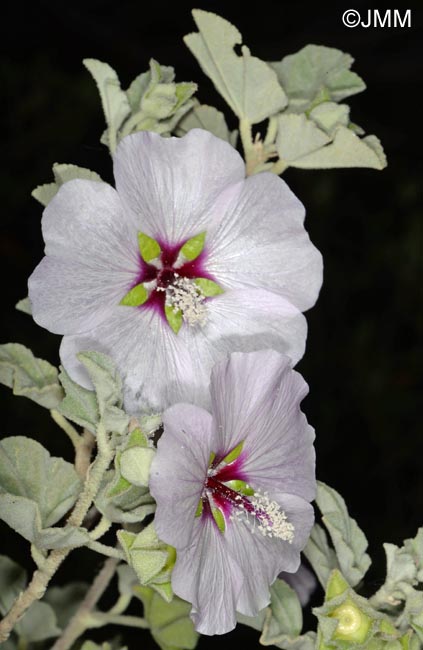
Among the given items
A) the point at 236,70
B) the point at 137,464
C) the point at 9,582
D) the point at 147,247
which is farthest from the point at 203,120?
the point at 9,582

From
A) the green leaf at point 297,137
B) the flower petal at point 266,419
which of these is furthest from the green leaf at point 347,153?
the flower petal at point 266,419

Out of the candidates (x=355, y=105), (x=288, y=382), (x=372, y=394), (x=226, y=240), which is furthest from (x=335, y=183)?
(x=288, y=382)

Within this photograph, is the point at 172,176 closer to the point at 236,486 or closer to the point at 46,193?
the point at 46,193

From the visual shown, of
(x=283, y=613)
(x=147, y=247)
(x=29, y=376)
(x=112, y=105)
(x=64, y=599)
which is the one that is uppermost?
(x=112, y=105)

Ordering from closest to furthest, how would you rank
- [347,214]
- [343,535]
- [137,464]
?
[137,464]
[343,535]
[347,214]

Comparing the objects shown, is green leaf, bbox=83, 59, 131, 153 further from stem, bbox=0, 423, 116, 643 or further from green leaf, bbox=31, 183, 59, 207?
stem, bbox=0, 423, 116, 643

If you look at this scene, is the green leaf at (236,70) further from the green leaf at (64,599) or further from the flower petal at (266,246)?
the green leaf at (64,599)
